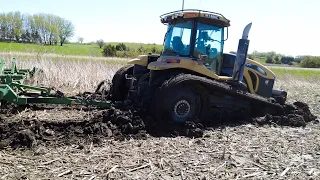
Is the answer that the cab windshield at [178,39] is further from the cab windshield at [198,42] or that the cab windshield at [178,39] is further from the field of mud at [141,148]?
the field of mud at [141,148]

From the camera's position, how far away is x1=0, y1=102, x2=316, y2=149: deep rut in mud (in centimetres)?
448

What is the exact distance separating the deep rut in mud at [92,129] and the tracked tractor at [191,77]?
38 centimetres

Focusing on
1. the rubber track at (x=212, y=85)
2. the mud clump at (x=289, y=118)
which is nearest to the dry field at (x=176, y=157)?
the mud clump at (x=289, y=118)

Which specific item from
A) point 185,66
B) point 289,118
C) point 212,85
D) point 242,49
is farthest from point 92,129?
point 289,118

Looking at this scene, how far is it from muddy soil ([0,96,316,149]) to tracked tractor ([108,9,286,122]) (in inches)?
14.5

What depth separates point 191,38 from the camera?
6.30 meters

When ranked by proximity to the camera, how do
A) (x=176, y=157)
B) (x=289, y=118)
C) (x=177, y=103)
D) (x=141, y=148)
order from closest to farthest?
(x=176, y=157) → (x=141, y=148) → (x=177, y=103) → (x=289, y=118)

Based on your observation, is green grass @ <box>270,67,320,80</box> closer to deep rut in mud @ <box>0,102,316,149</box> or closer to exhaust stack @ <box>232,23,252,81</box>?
exhaust stack @ <box>232,23,252,81</box>

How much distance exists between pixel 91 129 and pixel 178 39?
2.79m

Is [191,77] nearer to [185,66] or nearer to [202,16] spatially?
[185,66]

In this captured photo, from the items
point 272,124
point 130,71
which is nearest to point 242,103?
point 272,124

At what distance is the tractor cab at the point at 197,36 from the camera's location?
6.29m

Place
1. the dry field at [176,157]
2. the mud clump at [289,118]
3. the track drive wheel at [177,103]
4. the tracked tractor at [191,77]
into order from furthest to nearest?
1. the mud clump at [289,118]
2. the tracked tractor at [191,77]
3. the track drive wheel at [177,103]
4. the dry field at [176,157]

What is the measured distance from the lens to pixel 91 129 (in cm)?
499
